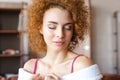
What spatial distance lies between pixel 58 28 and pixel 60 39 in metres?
0.03

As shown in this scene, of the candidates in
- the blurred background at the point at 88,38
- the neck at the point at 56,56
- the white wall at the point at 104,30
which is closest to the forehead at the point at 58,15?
the neck at the point at 56,56

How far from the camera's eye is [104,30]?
4.68 metres

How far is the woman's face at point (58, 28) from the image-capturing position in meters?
0.74

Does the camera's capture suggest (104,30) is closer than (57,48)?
No

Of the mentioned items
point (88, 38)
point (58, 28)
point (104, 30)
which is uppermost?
point (58, 28)

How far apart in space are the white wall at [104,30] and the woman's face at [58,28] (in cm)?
393

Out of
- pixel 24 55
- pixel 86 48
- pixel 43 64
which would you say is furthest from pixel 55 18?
pixel 86 48

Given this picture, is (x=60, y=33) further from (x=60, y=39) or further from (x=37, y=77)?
(x=37, y=77)

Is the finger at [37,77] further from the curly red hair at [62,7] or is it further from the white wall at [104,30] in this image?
the white wall at [104,30]

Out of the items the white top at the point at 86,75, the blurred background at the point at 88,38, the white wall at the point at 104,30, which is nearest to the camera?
the white top at the point at 86,75

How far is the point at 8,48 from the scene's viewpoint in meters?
4.11

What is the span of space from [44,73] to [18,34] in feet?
11.0

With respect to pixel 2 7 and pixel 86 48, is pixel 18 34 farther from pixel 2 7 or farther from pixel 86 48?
pixel 86 48

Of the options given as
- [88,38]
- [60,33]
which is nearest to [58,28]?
[60,33]
